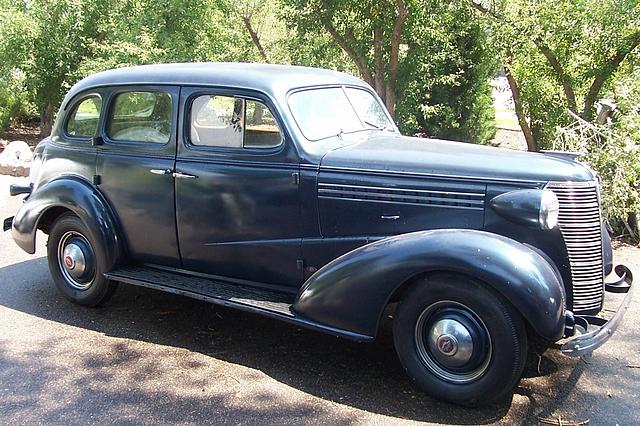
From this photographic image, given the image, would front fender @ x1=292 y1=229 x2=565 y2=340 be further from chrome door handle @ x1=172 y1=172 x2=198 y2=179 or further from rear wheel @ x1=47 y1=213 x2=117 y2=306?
rear wheel @ x1=47 y1=213 x2=117 y2=306

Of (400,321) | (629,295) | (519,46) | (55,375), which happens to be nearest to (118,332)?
(55,375)

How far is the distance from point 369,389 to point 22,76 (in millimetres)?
11889

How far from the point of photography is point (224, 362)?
3.91 meters

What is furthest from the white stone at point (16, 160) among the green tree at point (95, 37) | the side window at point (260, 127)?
the side window at point (260, 127)

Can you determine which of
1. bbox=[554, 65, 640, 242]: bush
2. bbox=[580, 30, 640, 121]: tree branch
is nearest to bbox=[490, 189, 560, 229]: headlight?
bbox=[554, 65, 640, 242]: bush

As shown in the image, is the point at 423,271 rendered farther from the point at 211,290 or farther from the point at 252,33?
the point at 252,33

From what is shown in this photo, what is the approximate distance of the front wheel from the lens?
10.5 ft

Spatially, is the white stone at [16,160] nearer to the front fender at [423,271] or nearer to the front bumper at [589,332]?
the front fender at [423,271]

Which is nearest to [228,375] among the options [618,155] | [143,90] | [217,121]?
[217,121]

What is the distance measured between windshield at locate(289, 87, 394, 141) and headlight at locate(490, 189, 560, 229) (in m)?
1.36

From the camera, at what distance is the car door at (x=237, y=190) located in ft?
12.9

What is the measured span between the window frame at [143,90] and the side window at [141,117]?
0.02 meters

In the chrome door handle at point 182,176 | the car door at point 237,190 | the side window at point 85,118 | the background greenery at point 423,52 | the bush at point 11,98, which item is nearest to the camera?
the car door at point 237,190

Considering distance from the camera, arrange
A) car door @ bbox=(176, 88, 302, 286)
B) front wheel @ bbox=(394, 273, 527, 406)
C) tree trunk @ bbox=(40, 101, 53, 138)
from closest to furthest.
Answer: front wheel @ bbox=(394, 273, 527, 406), car door @ bbox=(176, 88, 302, 286), tree trunk @ bbox=(40, 101, 53, 138)
